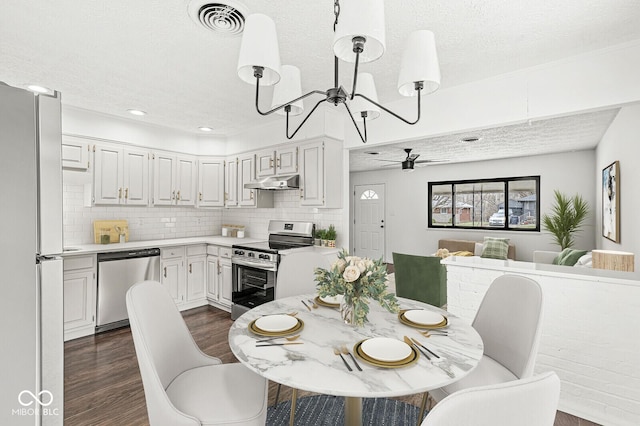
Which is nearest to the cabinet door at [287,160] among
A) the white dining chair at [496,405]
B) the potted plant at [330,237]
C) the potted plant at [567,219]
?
the potted plant at [330,237]

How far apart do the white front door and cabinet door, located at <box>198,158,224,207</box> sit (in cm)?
439

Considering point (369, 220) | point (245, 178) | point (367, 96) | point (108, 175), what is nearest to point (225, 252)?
point (245, 178)

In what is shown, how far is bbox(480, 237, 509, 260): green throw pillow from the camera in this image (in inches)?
233

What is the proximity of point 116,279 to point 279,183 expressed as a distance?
7.08 ft

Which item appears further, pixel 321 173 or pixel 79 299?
pixel 321 173

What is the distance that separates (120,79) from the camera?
110 inches

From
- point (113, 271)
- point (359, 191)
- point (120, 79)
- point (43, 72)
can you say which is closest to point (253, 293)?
point (113, 271)

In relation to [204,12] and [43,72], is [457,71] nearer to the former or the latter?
[204,12]

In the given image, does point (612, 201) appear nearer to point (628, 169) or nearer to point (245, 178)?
point (628, 169)

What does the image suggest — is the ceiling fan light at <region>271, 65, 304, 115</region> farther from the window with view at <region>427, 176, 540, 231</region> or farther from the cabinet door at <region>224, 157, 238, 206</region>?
the window with view at <region>427, 176, 540, 231</region>

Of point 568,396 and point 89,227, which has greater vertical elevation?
point 89,227

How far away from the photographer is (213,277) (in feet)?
14.4

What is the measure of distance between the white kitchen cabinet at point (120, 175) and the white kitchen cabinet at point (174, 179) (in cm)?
14

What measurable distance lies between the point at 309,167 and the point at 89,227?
2872 millimetres
